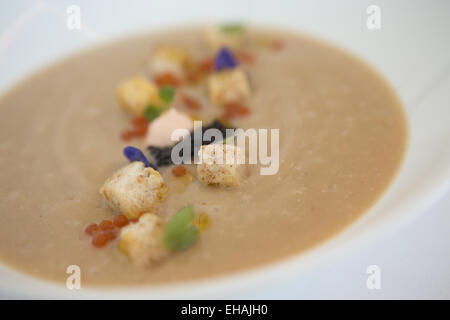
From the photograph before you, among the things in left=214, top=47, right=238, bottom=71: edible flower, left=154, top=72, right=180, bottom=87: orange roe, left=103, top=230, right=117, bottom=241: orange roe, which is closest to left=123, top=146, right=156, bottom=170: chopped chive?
left=103, top=230, right=117, bottom=241: orange roe

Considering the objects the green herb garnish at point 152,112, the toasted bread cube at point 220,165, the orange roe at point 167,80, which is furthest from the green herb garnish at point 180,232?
the orange roe at point 167,80

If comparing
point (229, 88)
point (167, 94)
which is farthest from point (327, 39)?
point (167, 94)

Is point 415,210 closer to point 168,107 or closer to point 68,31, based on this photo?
point 168,107

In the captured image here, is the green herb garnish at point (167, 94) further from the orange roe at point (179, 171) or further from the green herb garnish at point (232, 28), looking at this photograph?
the green herb garnish at point (232, 28)

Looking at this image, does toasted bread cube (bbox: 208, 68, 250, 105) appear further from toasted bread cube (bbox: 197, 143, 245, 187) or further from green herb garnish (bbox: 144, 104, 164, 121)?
toasted bread cube (bbox: 197, 143, 245, 187)

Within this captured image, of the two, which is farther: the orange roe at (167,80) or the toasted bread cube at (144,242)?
the orange roe at (167,80)

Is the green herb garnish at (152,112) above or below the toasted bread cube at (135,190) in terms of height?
above

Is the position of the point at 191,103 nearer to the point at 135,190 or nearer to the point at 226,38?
the point at 226,38
